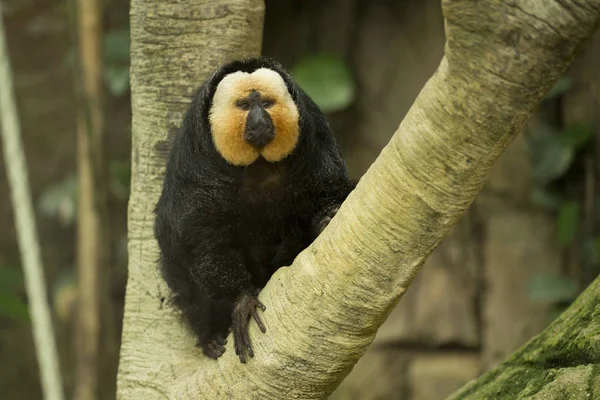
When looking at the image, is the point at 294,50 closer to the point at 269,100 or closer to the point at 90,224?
Answer: the point at 90,224

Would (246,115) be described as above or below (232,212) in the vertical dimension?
above

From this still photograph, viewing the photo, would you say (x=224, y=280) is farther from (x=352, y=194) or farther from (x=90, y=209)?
(x=90, y=209)

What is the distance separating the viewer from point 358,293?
1.99 m

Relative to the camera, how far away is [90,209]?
15.6 ft

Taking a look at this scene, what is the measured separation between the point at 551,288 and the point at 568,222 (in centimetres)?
A: 44

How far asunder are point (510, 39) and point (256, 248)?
4.22 ft

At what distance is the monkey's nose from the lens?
2338 mm

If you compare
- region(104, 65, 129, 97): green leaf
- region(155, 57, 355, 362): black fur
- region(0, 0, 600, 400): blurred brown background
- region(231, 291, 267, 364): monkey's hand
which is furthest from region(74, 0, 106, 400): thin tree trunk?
region(231, 291, 267, 364): monkey's hand

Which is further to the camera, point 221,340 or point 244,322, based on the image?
point 221,340

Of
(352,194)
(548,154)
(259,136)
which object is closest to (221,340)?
(259,136)

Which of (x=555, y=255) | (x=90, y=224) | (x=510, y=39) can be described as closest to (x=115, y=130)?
(x=90, y=224)

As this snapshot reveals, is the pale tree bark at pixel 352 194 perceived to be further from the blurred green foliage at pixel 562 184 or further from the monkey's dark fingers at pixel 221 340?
the blurred green foliage at pixel 562 184

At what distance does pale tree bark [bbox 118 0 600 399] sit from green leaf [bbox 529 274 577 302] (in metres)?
2.55

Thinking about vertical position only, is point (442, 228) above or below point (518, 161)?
above
